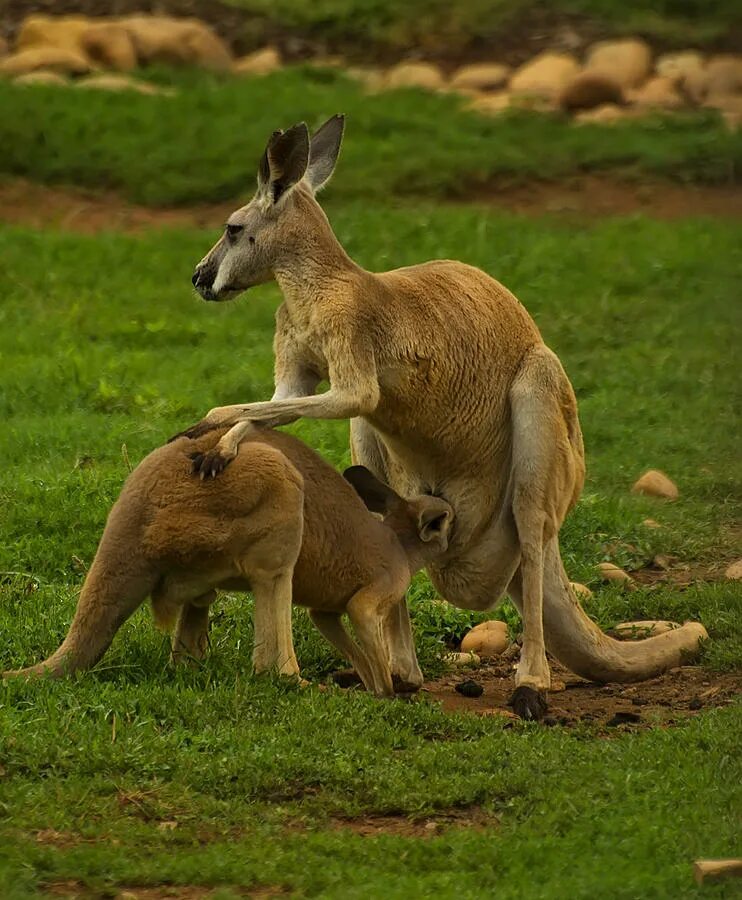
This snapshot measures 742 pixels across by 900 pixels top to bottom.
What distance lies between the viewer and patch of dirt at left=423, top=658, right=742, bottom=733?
7000mm

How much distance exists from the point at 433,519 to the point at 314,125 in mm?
8105

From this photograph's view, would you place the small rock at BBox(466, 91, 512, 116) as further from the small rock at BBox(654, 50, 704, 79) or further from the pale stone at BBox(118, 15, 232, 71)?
the pale stone at BBox(118, 15, 232, 71)

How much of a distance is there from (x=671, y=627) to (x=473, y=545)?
3.60 feet

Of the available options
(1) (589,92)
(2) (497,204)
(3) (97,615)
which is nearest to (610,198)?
(2) (497,204)

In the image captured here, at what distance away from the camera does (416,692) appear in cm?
721

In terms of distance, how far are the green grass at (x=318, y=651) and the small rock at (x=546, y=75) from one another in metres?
3.88

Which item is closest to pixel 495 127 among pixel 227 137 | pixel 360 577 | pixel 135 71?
pixel 227 137

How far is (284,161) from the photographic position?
6992 mm

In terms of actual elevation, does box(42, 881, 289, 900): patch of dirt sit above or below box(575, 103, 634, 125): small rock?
above

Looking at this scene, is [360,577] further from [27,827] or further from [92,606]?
[27,827]

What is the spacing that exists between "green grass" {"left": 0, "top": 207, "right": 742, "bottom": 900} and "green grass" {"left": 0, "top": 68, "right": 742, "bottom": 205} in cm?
115

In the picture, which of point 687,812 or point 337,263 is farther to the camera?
point 337,263

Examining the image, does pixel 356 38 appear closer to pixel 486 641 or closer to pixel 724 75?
pixel 724 75

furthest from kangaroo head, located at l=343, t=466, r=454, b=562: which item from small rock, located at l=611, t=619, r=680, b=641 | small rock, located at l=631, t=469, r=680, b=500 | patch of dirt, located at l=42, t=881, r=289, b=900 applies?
small rock, located at l=631, t=469, r=680, b=500
